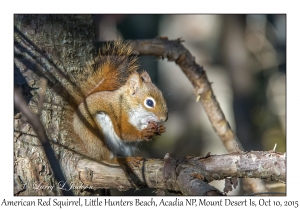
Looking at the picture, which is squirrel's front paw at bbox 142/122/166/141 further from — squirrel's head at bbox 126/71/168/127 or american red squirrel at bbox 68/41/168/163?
squirrel's head at bbox 126/71/168/127

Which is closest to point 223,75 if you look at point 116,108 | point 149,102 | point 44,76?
point 149,102

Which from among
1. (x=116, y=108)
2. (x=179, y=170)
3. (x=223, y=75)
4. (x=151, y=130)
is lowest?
(x=179, y=170)

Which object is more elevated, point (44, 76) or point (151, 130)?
point (44, 76)

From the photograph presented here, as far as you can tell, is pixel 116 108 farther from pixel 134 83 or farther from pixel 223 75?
pixel 223 75

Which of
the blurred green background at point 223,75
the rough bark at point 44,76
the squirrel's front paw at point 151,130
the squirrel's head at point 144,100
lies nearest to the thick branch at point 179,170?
the rough bark at point 44,76

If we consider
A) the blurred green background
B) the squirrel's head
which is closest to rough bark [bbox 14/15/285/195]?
the squirrel's head
